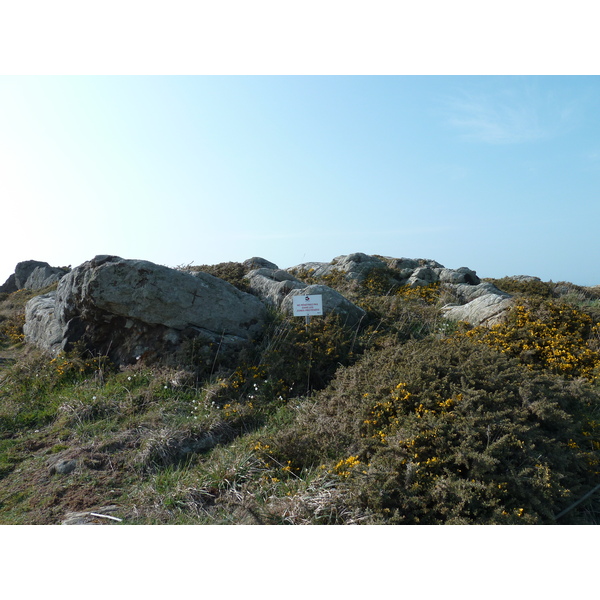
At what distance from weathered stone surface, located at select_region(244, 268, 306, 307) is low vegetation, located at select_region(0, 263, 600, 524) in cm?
134

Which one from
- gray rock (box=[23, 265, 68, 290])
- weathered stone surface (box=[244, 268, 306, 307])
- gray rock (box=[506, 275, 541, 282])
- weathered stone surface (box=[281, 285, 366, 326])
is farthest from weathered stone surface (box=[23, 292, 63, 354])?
gray rock (box=[506, 275, 541, 282])

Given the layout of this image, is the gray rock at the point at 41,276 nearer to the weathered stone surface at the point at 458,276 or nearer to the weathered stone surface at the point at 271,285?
the weathered stone surface at the point at 271,285

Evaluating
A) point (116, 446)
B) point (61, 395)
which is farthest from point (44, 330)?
point (116, 446)

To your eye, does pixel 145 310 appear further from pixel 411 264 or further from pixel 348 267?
pixel 411 264

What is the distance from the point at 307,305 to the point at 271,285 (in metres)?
2.29

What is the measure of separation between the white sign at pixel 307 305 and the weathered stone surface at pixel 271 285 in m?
1.45

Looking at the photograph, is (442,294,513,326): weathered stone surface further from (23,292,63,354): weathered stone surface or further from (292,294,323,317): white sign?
(23,292,63,354): weathered stone surface

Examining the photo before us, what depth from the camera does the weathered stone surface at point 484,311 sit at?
26.0 feet

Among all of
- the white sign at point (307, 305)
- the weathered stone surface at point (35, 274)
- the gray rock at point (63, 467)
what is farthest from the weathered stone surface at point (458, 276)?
the weathered stone surface at point (35, 274)

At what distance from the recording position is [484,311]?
8.27 meters

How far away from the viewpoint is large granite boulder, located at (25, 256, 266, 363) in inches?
313

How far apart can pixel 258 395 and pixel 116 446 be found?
6.59 feet

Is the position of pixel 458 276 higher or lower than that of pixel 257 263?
lower

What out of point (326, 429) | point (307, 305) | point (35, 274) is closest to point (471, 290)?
point (307, 305)
